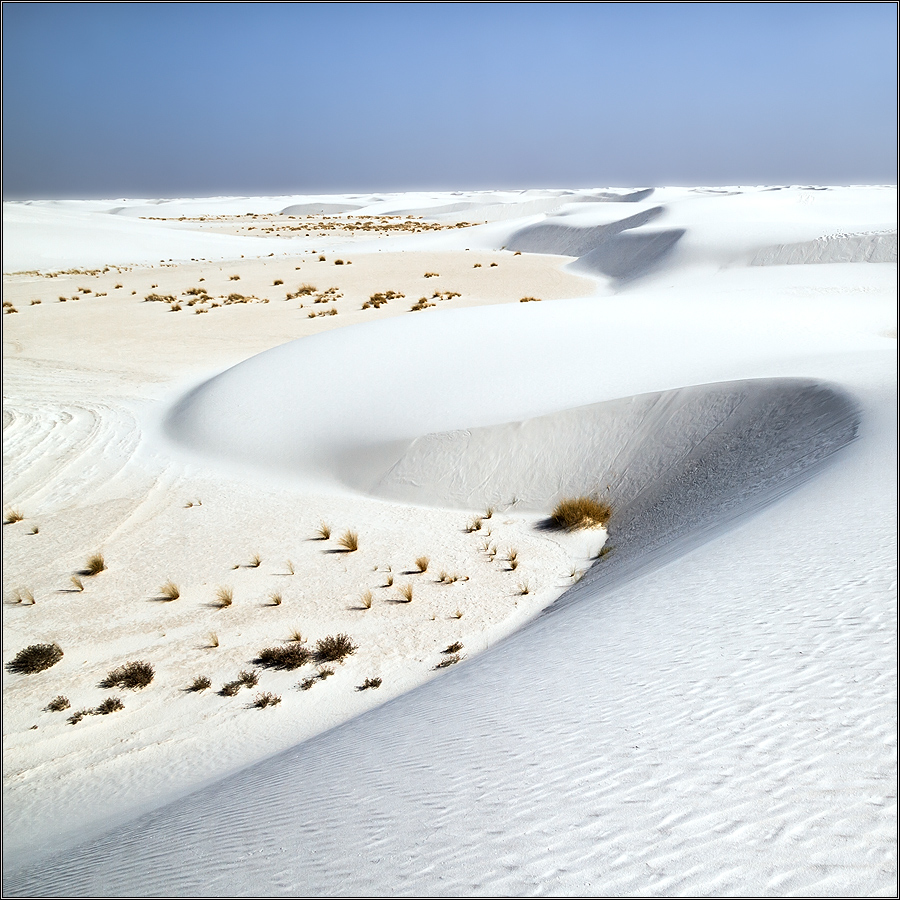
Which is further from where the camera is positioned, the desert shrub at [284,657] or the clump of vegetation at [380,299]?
the clump of vegetation at [380,299]

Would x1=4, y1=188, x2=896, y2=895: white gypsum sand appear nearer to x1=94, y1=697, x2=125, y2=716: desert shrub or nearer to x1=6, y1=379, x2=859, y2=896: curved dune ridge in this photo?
x1=6, y1=379, x2=859, y2=896: curved dune ridge

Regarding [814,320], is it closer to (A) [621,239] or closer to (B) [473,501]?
(B) [473,501]

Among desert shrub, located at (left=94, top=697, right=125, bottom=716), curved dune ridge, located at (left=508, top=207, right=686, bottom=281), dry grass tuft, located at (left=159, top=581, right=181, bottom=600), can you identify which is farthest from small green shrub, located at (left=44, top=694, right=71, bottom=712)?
curved dune ridge, located at (left=508, top=207, right=686, bottom=281)

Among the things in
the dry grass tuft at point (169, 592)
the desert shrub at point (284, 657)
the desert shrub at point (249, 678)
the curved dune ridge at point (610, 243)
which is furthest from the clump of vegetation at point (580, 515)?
the curved dune ridge at point (610, 243)

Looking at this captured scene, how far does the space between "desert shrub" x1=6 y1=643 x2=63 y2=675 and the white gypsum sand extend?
114 millimetres

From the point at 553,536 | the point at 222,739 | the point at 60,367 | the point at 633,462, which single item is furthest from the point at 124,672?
the point at 60,367

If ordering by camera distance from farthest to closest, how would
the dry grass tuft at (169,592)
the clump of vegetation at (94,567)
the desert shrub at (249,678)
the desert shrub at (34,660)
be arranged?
the clump of vegetation at (94,567)
the dry grass tuft at (169,592)
the desert shrub at (34,660)
the desert shrub at (249,678)

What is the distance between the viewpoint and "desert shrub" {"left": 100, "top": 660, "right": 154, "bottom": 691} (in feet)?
20.6

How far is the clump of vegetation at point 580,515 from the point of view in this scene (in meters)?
8.90

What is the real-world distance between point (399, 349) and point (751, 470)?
26.7ft

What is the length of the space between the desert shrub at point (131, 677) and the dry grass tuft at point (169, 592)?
1.28m

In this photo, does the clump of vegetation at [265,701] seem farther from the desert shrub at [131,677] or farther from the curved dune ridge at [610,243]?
the curved dune ridge at [610,243]

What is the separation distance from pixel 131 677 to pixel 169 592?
1497 mm

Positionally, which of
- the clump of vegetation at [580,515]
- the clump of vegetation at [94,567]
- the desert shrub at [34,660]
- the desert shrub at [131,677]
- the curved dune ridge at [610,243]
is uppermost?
the curved dune ridge at [610,243]
